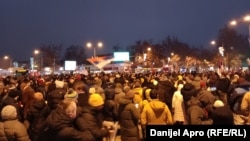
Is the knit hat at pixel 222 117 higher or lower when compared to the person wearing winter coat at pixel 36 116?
higher

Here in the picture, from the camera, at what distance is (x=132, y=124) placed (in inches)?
454

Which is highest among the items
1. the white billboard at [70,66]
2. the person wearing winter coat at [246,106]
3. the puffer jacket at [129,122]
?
the white billboard at [70,66]

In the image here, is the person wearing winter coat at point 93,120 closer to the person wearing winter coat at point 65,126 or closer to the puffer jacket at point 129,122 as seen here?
the person wearing winter coat at point 65,126

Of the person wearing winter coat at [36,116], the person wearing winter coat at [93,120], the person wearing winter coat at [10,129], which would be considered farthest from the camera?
the person wearing winter coat at [36,116]

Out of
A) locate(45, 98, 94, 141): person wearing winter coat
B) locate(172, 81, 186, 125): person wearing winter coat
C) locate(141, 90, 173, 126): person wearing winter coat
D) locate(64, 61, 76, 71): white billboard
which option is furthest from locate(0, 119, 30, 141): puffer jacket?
locate(64, 61, 76, 71): white billboard

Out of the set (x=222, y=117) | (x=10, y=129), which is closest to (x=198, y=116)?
(x=222, y=117)

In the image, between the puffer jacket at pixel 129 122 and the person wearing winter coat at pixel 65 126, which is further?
the puffer jacket at pixel 129 122

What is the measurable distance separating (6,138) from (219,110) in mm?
4174

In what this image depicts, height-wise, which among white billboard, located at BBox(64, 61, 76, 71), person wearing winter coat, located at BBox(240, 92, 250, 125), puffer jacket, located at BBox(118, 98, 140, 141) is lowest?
puffer jacket, located at BBox(118, 98, 140, 141)

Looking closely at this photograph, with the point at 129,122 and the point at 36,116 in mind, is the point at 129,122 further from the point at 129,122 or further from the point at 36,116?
the point at 36,116

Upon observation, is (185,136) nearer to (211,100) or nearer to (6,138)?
(6,138)

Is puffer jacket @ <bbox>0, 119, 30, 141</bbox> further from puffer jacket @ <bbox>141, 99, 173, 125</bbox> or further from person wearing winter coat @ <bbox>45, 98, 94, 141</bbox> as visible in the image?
puffer jacket @ <bbox>141, 99, 173, 125</bbox>

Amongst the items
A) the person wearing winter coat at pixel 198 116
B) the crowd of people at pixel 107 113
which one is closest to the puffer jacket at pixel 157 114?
the crowd of people at pixel 107 113

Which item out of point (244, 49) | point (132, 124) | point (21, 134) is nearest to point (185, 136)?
point (21, 134)
